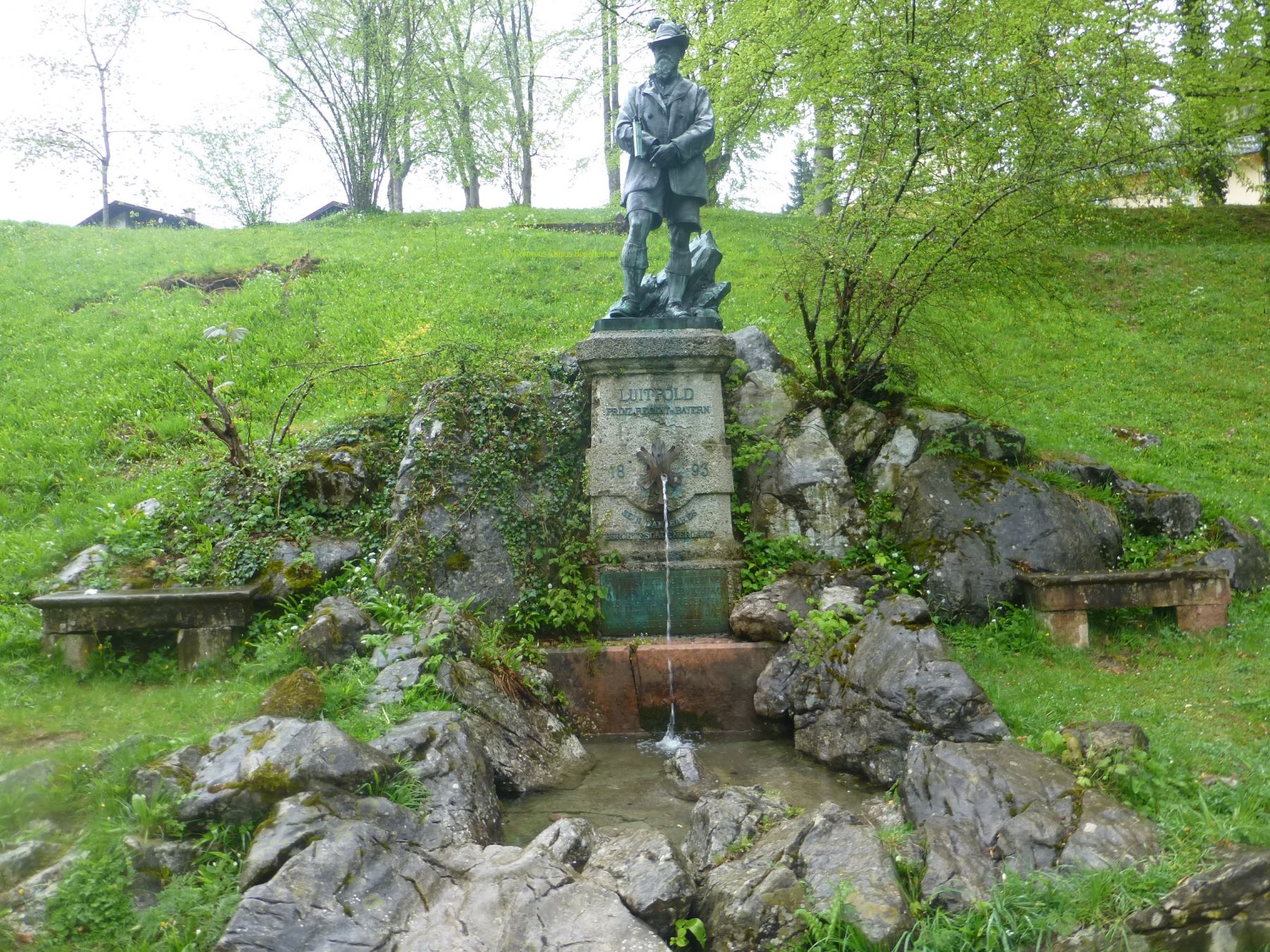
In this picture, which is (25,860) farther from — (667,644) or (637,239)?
(637,239)

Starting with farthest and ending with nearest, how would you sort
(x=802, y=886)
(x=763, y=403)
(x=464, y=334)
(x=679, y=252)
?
(x=464, y=334), (x=763, y=403), (x=679, y=252), (x=802, y=886)

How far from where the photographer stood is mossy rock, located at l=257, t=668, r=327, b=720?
183 inches

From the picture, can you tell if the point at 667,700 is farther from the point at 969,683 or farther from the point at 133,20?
the point at 133,20

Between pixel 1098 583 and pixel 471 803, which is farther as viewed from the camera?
pixel 1098 583

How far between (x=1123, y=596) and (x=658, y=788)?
382 cm

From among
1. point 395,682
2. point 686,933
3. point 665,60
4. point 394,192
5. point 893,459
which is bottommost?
point 686,933

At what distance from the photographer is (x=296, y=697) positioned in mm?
4699

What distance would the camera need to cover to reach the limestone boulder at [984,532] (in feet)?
21.7

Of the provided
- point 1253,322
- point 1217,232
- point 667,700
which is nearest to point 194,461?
point 667,700

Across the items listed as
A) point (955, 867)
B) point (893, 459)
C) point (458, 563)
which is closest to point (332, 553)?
point (458, 563)

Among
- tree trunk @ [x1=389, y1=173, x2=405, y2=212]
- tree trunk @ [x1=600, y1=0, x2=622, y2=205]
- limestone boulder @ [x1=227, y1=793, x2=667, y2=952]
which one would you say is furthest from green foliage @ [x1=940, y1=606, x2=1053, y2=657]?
tree trunk @ [x1=389, y1=173, x2=405, y2=212]

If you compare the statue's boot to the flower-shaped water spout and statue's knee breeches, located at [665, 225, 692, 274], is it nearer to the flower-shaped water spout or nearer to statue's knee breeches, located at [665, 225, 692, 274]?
statue's knee breeches, located at [665, 225, 692, 274]

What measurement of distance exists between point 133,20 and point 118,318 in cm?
1931

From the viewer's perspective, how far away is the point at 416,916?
3316 millimetres
